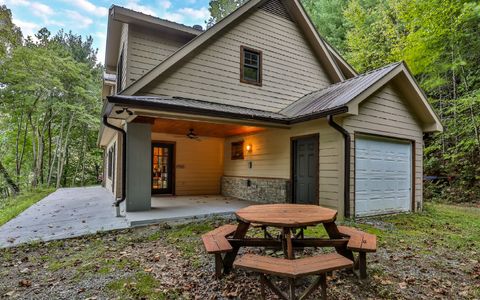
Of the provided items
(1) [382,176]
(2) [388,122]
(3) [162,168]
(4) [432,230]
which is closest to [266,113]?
(2) [388,122]

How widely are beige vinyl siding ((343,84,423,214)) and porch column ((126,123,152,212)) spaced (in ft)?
15.7

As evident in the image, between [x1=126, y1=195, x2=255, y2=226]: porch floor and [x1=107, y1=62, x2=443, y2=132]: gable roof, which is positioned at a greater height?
[x1=107, y1=62, x2=443, y2=132]: gable roof

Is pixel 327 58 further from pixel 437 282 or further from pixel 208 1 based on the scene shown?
pixel 208 1

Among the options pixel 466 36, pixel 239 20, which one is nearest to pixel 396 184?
pixel 239 20

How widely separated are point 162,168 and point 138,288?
24.1 feet

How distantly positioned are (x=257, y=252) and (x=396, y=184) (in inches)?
197

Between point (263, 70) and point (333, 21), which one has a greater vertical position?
point (333, 21)

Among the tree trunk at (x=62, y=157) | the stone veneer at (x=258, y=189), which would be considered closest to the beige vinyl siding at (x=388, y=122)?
the stone veneer at (x=258, y=189)

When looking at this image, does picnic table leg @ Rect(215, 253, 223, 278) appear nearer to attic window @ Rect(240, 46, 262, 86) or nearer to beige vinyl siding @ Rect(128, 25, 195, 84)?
beige vinyl siding @ Rect(128, 25, 195, 84)

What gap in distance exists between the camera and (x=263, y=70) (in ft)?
27.5

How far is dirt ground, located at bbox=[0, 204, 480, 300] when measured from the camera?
275 cm

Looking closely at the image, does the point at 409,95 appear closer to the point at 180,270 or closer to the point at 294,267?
the point at 294,267

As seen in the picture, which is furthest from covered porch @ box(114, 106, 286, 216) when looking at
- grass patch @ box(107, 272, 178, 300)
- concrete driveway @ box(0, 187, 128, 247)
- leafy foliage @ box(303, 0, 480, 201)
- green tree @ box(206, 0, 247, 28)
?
green tree @ box(206, 0, 247, 28)

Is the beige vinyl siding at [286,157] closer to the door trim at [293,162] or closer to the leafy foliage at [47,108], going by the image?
the door trim at [293,162]
